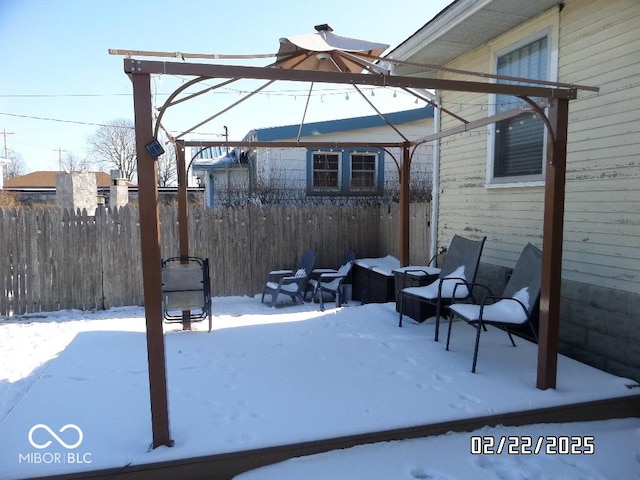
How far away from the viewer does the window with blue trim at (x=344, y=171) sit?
11.2m

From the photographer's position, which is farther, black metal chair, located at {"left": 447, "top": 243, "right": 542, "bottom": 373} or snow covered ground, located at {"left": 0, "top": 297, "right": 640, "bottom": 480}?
black metal chair, located at {"left": 447, "top": 243, "right": 542, "bottom": 373}

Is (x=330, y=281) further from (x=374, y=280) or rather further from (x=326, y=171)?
(x=326, y=171)

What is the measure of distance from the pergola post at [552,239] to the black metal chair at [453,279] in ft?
3.33

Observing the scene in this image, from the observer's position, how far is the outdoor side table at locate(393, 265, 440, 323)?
4.57m

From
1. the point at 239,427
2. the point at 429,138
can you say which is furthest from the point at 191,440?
the point at 429,138

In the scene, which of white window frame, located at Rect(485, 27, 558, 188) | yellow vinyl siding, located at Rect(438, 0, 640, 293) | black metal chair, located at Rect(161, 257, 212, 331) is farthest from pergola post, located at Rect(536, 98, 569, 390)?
black metal chair, located at Rect(161, 257, 212, 331)

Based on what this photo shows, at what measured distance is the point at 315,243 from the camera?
7.91 meters

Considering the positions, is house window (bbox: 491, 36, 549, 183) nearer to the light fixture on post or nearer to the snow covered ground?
the snow covered ground

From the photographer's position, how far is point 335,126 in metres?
10.9

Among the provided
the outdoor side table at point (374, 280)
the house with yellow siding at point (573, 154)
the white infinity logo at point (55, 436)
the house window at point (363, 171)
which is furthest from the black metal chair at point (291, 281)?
the white infinity logo at point (55, 436)

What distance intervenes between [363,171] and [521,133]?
22.8ft

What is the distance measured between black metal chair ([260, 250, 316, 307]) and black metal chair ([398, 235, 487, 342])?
2.68 m
